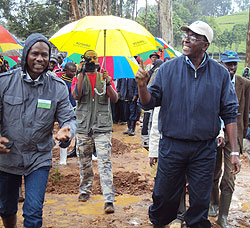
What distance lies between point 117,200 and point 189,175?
2.22 m

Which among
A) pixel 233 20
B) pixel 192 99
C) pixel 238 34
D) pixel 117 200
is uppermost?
pixel 233 20

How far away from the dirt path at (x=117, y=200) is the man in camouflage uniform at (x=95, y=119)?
317mm

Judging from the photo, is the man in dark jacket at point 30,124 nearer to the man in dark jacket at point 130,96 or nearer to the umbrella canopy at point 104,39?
the umbrella canopy at point 104,39

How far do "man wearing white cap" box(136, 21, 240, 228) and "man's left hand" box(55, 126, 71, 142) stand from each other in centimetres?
75

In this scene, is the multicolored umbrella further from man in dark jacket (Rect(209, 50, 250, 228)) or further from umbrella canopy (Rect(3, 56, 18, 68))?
umbrella canopy (Rect(3, 56, 18, 68))

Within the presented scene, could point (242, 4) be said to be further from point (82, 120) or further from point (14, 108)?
point (14, 108)

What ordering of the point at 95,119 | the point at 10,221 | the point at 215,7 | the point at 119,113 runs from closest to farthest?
the point at 10,221 < the point at 95,119 < the point at 119,113 < the point at 215,7

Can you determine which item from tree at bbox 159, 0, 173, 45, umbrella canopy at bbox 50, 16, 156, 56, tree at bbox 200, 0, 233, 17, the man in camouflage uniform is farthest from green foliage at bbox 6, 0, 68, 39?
tree at bbox 200, 0, 233, 17

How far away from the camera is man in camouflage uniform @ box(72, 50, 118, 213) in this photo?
4969mm

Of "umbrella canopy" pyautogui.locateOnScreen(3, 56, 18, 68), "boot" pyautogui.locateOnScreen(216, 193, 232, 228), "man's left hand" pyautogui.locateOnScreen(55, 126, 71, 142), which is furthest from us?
"umbrella canopy" pyautogui.locateOnScreen(3, 56, 18, 68)

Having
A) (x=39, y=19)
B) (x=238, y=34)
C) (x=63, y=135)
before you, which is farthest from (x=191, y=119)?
(x=238, y=34)

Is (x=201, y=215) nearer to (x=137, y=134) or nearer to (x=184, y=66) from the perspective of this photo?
(x=184, y=66)

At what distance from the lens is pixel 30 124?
10.6ft

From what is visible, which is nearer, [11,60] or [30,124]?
[30,124]
